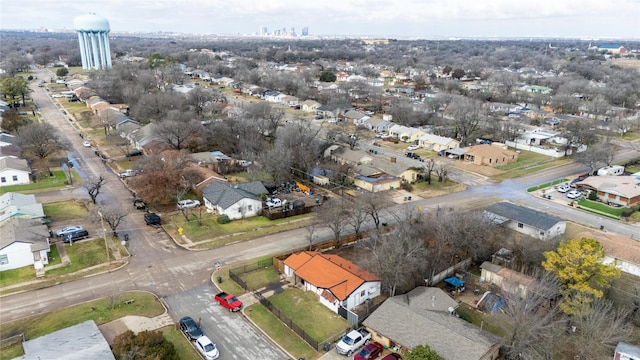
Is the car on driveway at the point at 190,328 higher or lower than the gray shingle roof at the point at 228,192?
lower

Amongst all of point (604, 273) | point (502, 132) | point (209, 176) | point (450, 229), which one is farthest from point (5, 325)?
point (502, 132)

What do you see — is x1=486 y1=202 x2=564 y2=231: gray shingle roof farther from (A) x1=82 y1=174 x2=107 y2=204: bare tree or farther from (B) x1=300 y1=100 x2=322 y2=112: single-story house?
(B) x1=300 y1=100 x2=322 y2=112: single-story house

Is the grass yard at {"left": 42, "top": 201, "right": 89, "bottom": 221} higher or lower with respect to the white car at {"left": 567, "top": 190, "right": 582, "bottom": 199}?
lower

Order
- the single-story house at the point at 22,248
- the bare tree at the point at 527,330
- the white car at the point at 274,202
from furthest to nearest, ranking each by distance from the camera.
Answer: the white car at the point at 274,202, the single-story house at the point at 22,248, the bare tree at the point at 527,330

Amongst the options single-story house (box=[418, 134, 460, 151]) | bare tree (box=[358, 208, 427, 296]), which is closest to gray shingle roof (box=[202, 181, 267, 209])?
bare tree (box=[358, 208, 427, 296])

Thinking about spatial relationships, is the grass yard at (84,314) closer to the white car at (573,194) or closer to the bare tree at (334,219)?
the bare tree at (334,219)

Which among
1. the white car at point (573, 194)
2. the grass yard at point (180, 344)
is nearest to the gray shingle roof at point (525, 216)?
the white car at point (573, 194)

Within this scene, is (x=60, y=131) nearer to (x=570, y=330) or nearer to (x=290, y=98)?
(x=290, y=98)
